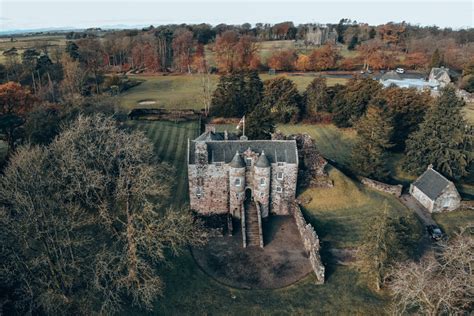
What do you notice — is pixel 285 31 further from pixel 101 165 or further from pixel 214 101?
pixel 101 165

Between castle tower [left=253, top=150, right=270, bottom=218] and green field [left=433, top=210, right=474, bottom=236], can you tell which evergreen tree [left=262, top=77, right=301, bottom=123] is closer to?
castle tower [left=253, top=150, right=270, bottom=218]

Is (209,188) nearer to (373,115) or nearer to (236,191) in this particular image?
(236,191)

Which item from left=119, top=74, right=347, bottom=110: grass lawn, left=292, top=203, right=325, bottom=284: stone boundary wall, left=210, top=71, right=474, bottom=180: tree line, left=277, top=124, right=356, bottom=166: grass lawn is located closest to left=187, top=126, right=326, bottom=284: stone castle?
left=292, top=203, right=325, bottom=284: stone boundary wall

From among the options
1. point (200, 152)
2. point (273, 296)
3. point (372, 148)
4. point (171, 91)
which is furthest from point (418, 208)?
point (171, 91)

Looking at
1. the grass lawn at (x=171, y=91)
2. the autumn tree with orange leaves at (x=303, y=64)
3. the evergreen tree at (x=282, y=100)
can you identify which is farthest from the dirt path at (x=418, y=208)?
the autumn tree with orange leaves at (x=303, y=64)

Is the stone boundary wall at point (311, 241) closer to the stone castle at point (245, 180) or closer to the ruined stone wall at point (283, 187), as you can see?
the stone castle at point (245, 180)
